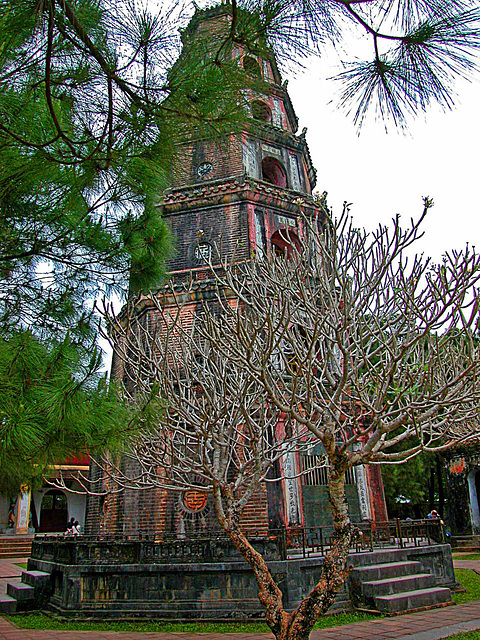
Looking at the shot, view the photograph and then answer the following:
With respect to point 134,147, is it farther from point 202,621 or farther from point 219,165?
point 219,165

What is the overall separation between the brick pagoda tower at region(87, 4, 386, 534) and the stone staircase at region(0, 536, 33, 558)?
9781 millimetres

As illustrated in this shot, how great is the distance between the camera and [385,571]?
403 inches

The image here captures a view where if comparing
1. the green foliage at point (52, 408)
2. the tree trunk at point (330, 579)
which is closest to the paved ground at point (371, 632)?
the tree trunk at point (330, 579)

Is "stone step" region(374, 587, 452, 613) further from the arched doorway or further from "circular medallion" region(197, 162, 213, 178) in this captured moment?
the arched doorway

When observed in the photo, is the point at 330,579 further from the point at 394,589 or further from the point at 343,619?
the point at 394,589

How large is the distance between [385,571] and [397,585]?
0.40 meters

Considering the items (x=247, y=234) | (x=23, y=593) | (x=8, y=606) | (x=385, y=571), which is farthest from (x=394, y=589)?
(x=247, y=234)

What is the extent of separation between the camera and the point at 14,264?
19.5 ft

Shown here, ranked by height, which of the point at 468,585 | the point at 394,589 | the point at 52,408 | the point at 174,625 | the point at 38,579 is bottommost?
the point at 468,585

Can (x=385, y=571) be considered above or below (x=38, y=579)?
below

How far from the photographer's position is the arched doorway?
31273 millimetres

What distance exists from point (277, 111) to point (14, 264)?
677 inches

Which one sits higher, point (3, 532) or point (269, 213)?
point (269, 213)

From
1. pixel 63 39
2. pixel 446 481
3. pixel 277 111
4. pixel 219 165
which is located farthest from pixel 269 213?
pixel 446 481
